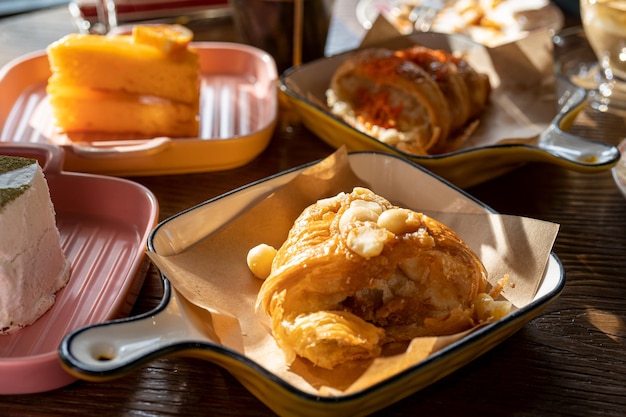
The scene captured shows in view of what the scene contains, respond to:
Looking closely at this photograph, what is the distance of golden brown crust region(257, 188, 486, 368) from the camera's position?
94 cm

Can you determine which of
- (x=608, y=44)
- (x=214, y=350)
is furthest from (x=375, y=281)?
(x=608, y=44)

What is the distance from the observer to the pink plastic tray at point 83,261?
35.8 inches

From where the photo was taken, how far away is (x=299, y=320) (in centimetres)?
93

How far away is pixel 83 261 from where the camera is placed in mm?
1188

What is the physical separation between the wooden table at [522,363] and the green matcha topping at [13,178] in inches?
10.3

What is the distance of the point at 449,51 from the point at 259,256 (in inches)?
43.3

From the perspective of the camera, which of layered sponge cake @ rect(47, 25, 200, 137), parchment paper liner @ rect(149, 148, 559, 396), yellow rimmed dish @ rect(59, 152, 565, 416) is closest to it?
yellow rimmed dish @ rect(59, 152, 565, 416)

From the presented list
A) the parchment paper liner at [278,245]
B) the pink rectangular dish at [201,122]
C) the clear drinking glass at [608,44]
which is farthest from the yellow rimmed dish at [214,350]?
the clear drinking glass at [608,44]

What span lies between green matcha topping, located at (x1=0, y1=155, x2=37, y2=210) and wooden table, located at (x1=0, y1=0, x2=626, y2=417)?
26 cm

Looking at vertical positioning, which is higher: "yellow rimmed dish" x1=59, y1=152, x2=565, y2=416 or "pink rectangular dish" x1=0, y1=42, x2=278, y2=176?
"yellow rimmed dish" x1=59, y1=152, x2=565, y2=416

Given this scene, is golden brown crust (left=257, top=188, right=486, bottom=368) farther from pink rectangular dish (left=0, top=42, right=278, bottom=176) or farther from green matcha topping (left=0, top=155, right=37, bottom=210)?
pink rectangular dish (left=0, top=42, right=278, bottom=176)

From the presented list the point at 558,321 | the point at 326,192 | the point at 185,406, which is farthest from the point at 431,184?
the point at 185,406

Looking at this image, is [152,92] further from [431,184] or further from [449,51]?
[449,51]

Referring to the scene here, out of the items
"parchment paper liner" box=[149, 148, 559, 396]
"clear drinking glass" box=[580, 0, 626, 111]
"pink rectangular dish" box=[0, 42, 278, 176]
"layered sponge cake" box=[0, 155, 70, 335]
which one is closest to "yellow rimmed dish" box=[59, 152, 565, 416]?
"parchment paper liner" box=[149, 148, 559, 396]
